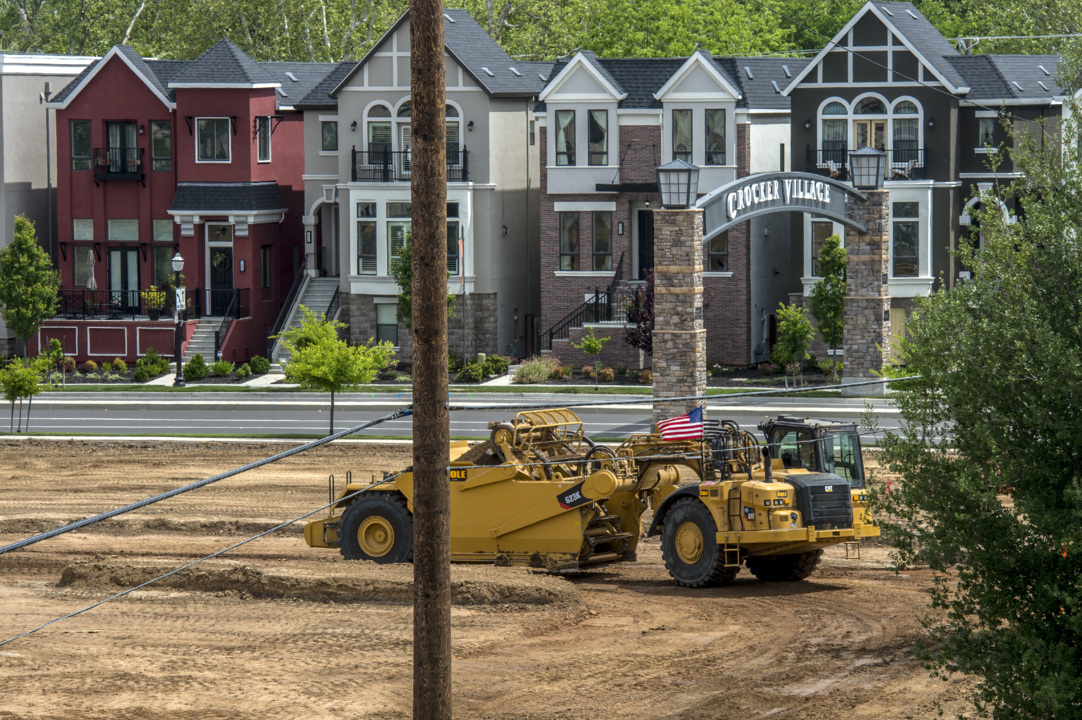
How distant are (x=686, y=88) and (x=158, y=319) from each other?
21517 mm

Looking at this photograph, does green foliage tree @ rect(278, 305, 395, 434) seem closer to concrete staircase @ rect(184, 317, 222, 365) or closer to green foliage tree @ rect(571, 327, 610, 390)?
green foliage tree @ rect(571, 327, 610, 390)

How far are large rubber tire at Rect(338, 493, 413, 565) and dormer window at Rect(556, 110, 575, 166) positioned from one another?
98.6 feet

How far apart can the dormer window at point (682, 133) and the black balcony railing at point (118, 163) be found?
21527mm

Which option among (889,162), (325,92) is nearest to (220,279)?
(325,92)

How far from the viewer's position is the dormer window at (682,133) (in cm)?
5066

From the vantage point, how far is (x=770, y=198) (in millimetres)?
35031

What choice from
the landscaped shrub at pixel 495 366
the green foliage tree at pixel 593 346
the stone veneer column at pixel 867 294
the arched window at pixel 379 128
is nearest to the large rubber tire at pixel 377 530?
the stone veneer column at pixel 867 294

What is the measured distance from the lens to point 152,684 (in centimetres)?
1778

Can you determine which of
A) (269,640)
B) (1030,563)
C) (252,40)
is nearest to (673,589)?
(269,640)

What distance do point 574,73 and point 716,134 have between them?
18.4 feet

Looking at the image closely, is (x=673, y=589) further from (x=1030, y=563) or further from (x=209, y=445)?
(x=209, y=445)

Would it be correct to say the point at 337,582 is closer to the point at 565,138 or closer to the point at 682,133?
the point at 682,133

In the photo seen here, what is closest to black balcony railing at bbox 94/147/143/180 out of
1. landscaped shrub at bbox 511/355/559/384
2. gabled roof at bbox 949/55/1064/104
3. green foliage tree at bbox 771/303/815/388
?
landscaped shrub at bbox 511/355/559/384

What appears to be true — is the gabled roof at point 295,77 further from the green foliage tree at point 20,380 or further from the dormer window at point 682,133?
the green foliage tree at point 20,380
